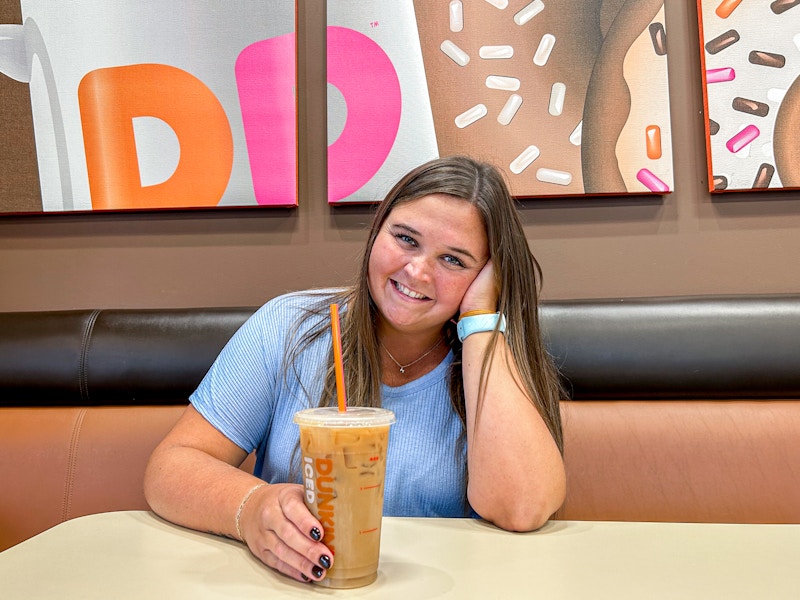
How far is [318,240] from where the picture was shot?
178 centimetres

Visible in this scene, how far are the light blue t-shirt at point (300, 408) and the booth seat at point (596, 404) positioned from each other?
13.8 inches

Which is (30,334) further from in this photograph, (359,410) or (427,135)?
(359,410)

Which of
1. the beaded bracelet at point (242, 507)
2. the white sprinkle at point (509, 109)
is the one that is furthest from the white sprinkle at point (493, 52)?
the beaded bracelet at point (242, 507)

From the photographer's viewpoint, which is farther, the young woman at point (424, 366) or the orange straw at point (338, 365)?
the young woman at point (424, 366)

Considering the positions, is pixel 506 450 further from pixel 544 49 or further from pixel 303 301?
pixel 544 49

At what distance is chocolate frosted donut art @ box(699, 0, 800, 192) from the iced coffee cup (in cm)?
134

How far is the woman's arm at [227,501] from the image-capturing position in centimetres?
72

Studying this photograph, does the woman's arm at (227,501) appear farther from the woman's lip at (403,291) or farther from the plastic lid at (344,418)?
the woman's lip at (403,291)

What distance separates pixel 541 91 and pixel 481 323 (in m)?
0.78

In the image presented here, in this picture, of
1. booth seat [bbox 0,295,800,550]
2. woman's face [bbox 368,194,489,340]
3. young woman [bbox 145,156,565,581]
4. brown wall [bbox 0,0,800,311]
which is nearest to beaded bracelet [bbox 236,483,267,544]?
young woman [bbox 145,156,565,581]

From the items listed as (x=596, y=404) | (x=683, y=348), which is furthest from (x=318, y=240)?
(x=683, y=348)

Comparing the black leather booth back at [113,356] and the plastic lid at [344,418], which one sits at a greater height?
the plastic lid at [344,418]

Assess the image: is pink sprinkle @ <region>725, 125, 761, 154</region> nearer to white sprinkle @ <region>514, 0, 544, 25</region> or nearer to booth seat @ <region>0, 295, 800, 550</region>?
booth seat @ <region>0, 295, 800, 550</region>

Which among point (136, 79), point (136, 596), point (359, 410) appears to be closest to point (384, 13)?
point (136, 79)
